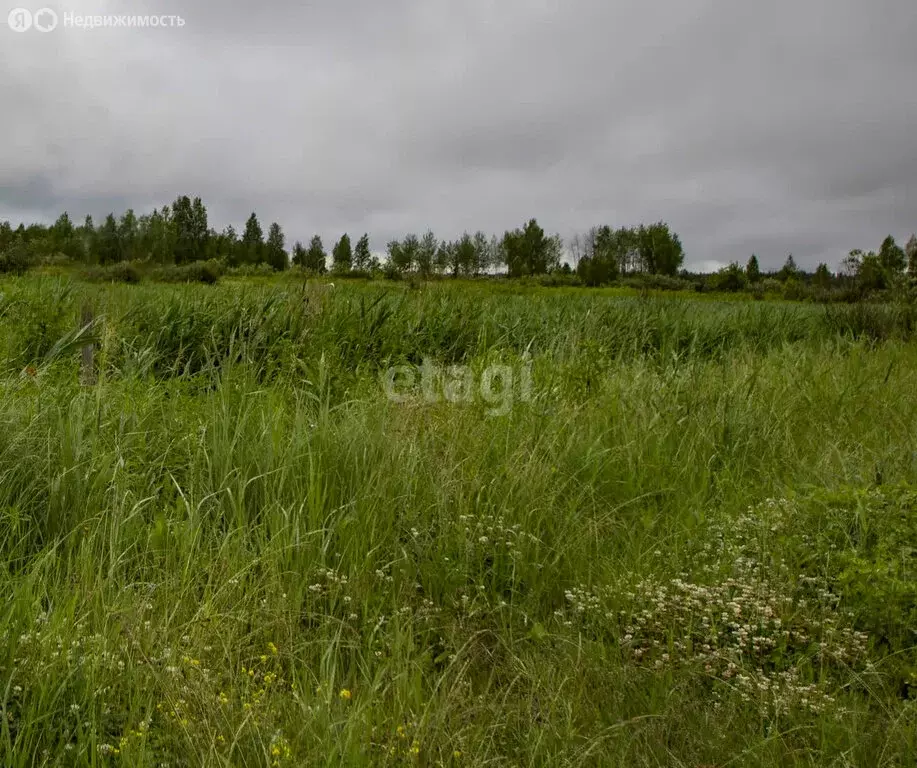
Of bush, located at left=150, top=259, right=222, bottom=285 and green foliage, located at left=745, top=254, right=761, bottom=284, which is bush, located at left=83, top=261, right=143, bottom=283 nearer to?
Answer: bush, located at left=150, top=259, right=222, bottom=285

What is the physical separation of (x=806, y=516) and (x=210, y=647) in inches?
93.7

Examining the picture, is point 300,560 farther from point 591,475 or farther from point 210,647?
point 591,475

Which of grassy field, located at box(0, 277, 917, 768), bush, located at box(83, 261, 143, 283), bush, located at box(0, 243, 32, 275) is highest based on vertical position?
bush, located at box(0, 243, 32, 275)

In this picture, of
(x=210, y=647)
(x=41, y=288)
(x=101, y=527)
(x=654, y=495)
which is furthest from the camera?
(x=41, y=288)

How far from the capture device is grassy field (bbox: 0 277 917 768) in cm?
169

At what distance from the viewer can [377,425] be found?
351 centimetres

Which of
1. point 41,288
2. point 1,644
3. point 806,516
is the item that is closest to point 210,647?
point 1,644

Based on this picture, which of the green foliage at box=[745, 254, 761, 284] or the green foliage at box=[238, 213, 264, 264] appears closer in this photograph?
the green foliage at box=[238, 213, 264, 264]

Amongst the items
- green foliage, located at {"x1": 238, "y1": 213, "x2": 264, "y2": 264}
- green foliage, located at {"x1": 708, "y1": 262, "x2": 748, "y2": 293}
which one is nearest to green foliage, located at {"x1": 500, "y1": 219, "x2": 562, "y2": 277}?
green foliage, located at {"x1": 708, "y1": 262, "x2": 748, "y2": 293}

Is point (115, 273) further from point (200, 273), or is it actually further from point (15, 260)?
point (200, 273)

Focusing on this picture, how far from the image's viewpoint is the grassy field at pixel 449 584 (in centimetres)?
→ 169

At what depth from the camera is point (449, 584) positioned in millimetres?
2465

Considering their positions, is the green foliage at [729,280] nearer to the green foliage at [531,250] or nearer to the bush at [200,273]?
the green foliage at [531,250]

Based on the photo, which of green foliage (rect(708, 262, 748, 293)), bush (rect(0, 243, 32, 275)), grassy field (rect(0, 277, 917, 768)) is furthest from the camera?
green foliage (rect(708, 262, 748, 293))
